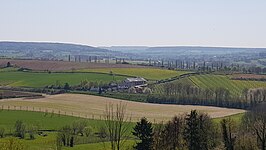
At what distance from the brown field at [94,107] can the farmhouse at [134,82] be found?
21.1 meters

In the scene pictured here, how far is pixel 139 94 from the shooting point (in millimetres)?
99562

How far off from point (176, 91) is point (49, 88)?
28167 mm

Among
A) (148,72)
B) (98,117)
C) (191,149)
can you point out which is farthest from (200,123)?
(148,72)

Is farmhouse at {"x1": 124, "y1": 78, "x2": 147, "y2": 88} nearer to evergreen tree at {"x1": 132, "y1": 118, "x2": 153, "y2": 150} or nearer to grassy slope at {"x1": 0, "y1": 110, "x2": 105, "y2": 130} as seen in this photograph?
grassy slope at {"x1": 0, "y1": 110, "x2": 105, "y2": 130}

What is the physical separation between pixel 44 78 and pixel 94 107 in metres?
40.0

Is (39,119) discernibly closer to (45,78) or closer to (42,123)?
(42,123)

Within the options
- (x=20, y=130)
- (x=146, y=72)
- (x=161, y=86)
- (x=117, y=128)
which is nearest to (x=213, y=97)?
(x=161, y=86)

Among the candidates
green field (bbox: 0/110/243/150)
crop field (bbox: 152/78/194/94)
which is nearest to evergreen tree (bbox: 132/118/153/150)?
green field (bbox: 0/110/243/150)

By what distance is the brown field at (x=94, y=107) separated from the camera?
74.1m

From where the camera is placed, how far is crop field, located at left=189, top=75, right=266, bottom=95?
4028 inches

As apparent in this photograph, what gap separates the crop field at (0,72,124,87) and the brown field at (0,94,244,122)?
20.3 m

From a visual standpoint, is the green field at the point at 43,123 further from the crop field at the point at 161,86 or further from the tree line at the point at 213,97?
the crop field at the point at 161,86

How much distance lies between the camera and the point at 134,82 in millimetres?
114375

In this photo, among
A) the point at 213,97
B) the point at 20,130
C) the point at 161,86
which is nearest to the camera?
the point at 20,130
